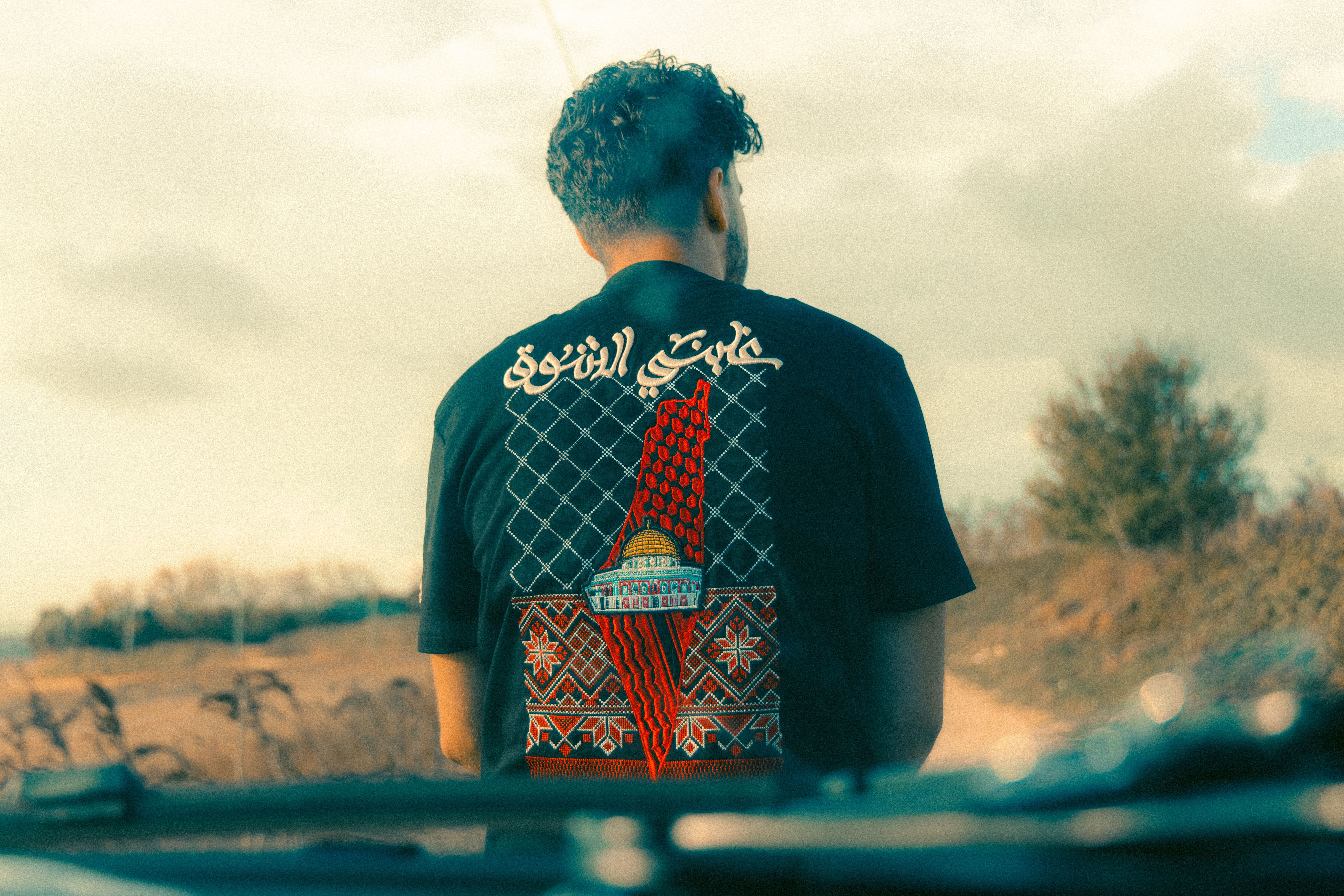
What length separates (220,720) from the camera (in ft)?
28.5

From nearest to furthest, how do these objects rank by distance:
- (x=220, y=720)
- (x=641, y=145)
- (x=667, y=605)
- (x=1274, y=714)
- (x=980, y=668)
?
(x=1274, y=714), (x=667, y=605), (x=641, y=145), (x=220, y=720), (x=980, y=668)

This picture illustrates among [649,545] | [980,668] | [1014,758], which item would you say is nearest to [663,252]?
[649,545]

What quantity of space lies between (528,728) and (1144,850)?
1.10 metres

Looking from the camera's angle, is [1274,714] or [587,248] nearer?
[1274,714]

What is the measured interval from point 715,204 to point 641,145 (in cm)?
18

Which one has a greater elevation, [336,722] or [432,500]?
[432,500]

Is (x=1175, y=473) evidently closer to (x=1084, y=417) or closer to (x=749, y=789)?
(x=1084, y=417)

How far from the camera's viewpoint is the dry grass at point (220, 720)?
6746 mm

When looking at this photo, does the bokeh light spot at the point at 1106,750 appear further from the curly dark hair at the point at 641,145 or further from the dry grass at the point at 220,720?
the dry grass at the point at 220,720

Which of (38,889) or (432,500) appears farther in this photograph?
(432,500)

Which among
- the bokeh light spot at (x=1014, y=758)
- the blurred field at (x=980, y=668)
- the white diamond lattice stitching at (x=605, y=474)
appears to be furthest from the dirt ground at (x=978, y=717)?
the bokeh light spot at (x=1014, y=758)

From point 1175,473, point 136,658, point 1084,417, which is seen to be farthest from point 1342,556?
point 136,658

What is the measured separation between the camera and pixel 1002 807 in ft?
2.47

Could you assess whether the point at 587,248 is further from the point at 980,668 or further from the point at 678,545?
the point at 980,668
